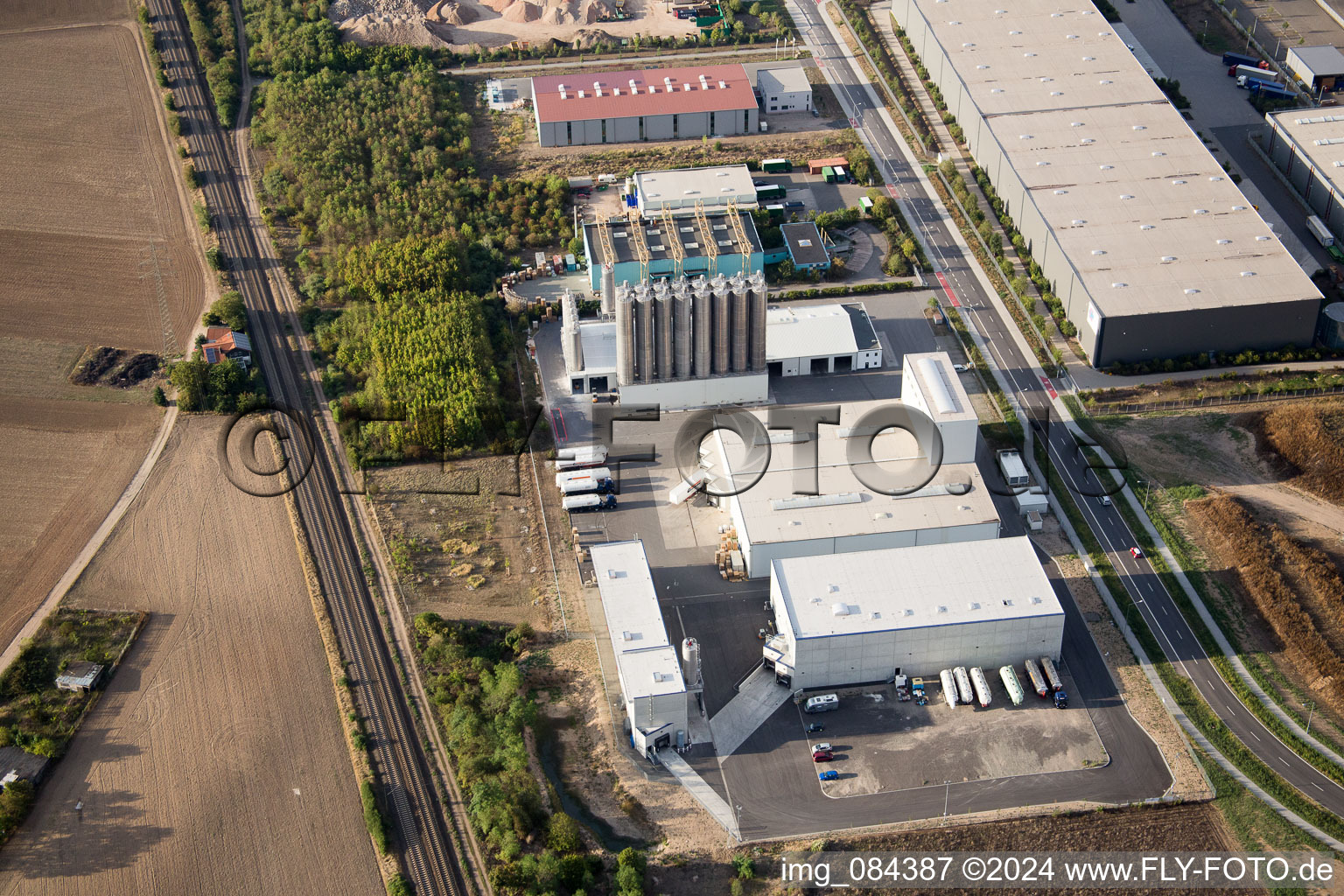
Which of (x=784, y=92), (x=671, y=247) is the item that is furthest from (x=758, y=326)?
(x=784, y=92)

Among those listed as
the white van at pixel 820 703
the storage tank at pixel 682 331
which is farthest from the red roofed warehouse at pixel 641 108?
the white van at pixel 820 703

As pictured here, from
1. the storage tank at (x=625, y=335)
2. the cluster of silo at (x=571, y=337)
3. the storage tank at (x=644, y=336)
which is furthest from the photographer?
the cluster of silo at (x=571, y=337)

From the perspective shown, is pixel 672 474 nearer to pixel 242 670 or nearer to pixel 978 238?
pixel 242 670

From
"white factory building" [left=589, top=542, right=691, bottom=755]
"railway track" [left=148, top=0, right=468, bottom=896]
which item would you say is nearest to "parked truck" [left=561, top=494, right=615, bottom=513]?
"white factory building" [left=589, top=542, right=691, bottom=755]

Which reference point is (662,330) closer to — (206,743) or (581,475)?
(581,475)

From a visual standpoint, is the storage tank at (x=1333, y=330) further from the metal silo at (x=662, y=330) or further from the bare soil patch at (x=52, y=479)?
the bare soil patch at (x=52, y=479)
